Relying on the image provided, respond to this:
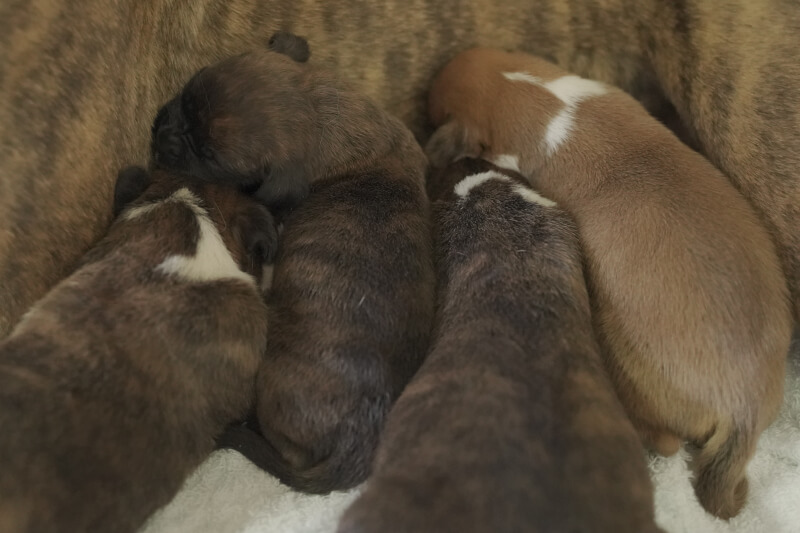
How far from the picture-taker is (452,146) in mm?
1625

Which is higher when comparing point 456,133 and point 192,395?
point 456,133

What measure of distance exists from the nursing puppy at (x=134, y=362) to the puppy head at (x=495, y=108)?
459 millimetres

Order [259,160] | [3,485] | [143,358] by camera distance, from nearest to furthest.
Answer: [3,485], [143,358], [259,160]

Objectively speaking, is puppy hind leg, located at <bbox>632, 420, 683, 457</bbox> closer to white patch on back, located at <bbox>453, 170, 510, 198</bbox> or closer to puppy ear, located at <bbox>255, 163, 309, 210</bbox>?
white patch on back, located at <bbox>453, 170, 510, 198</bbox>

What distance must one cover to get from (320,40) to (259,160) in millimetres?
387

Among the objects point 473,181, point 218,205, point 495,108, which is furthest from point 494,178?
point 218,205

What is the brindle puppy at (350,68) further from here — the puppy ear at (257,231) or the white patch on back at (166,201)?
the puppy ear at (257,231)

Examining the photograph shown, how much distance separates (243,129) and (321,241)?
24cm

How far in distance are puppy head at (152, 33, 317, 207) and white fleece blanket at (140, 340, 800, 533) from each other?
48cm

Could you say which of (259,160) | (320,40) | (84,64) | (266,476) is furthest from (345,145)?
(266,476)

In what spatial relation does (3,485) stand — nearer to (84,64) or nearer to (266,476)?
(266,476)

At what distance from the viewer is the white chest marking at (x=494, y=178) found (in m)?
1.48

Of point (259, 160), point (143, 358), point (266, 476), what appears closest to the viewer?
point (143, 358)

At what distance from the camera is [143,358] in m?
1.17
